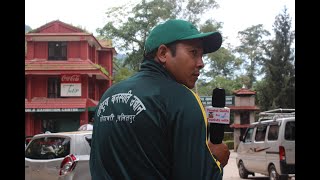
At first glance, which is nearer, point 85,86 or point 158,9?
point 85,86

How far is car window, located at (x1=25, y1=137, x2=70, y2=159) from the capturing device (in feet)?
29.3

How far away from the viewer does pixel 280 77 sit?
4491 cm

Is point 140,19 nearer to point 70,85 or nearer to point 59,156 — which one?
point 70,85

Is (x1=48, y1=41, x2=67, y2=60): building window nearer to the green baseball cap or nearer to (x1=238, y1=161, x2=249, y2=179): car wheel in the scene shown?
(x1=238, y1=161, x2=249, y2=179): car wheel

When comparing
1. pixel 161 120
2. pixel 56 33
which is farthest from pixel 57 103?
pixel 161 120

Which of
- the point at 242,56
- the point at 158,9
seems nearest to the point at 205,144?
the point at 158,9

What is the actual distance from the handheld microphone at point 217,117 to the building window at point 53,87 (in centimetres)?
3310

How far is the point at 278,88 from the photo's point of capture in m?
44.5

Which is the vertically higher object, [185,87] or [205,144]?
[185,87]

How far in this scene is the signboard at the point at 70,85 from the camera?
34031 millimetres

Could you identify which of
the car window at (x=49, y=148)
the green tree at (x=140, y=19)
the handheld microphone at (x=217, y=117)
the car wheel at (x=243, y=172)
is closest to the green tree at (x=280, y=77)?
the green tree at (x=140, y=19)
